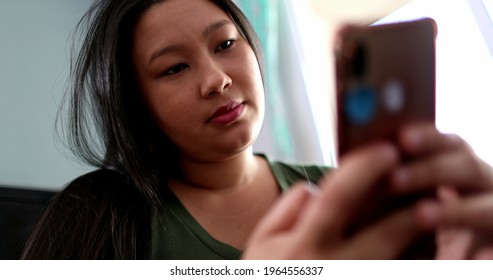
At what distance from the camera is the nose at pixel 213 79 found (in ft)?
1.28

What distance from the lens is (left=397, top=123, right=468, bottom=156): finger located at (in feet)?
0.84

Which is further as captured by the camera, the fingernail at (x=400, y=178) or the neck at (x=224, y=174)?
the neck at (x=224, y=174)

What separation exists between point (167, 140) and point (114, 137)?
0.16 ft

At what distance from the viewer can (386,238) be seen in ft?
0.91

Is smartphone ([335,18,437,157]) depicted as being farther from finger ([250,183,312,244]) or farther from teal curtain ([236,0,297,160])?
teal curtain ([236,0,297,160])

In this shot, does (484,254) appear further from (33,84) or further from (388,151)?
(33,84)

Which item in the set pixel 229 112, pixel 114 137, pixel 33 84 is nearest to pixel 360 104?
pixel 229 112

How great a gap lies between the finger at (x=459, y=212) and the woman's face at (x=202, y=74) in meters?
0.17

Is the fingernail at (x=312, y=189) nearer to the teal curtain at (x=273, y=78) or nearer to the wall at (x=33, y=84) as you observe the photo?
the teal curtain at (x=273, y=78)

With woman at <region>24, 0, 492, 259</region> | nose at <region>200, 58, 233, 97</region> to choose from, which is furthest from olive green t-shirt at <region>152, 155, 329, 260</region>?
nose at <region>200, 58, 233, 97</region>

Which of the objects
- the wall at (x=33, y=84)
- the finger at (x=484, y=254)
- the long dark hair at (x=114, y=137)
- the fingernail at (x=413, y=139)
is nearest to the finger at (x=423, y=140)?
the fingernail at (x=413, y=139)

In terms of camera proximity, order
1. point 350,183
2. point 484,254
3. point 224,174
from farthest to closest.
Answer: point 224,174
point 484,254
point 350,183

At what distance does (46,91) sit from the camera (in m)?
A: 0.55
